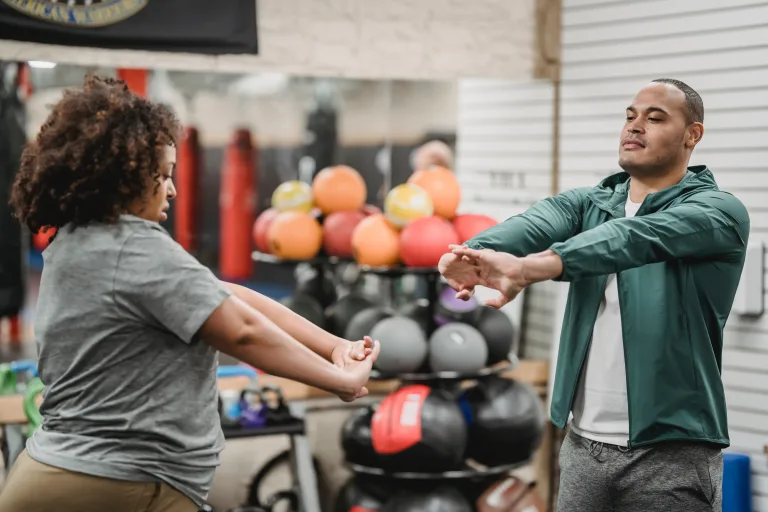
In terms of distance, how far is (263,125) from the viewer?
10.2 m

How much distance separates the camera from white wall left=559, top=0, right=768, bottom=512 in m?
4.59

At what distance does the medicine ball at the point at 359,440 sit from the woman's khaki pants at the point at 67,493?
8.36 ft

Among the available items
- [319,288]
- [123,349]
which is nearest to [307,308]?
[319,288]

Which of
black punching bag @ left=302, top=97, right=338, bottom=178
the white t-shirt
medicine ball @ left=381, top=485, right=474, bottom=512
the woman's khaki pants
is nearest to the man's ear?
the white t-shirt

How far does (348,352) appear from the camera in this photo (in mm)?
2363

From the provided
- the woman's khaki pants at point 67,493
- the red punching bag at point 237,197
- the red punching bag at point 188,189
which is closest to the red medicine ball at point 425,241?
the woman's khaki pants at point 67,493

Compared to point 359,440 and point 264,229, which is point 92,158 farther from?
point 264,229

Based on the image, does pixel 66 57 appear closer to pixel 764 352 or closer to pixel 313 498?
pixel 313 498

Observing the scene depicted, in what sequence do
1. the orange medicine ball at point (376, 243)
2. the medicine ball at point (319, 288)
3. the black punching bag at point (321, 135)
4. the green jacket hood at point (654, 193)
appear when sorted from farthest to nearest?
the black punching bag at point (321, 135) → the medicine ball at point (319, 288) → the orange medicine ball at point (376, 243) → the green jacket hood at point (654, 193)

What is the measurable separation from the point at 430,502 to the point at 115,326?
2741 mm

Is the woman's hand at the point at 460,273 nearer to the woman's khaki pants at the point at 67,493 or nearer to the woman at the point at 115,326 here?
the woman at the point at 115,326

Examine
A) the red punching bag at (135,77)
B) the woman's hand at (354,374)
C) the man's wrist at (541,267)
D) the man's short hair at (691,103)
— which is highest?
the red punching bag at (135,77)

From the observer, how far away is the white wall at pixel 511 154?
5715mm

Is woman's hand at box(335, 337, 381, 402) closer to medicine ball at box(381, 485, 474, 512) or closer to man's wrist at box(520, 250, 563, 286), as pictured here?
man's wrist at box(520, 250, 563, 286)
